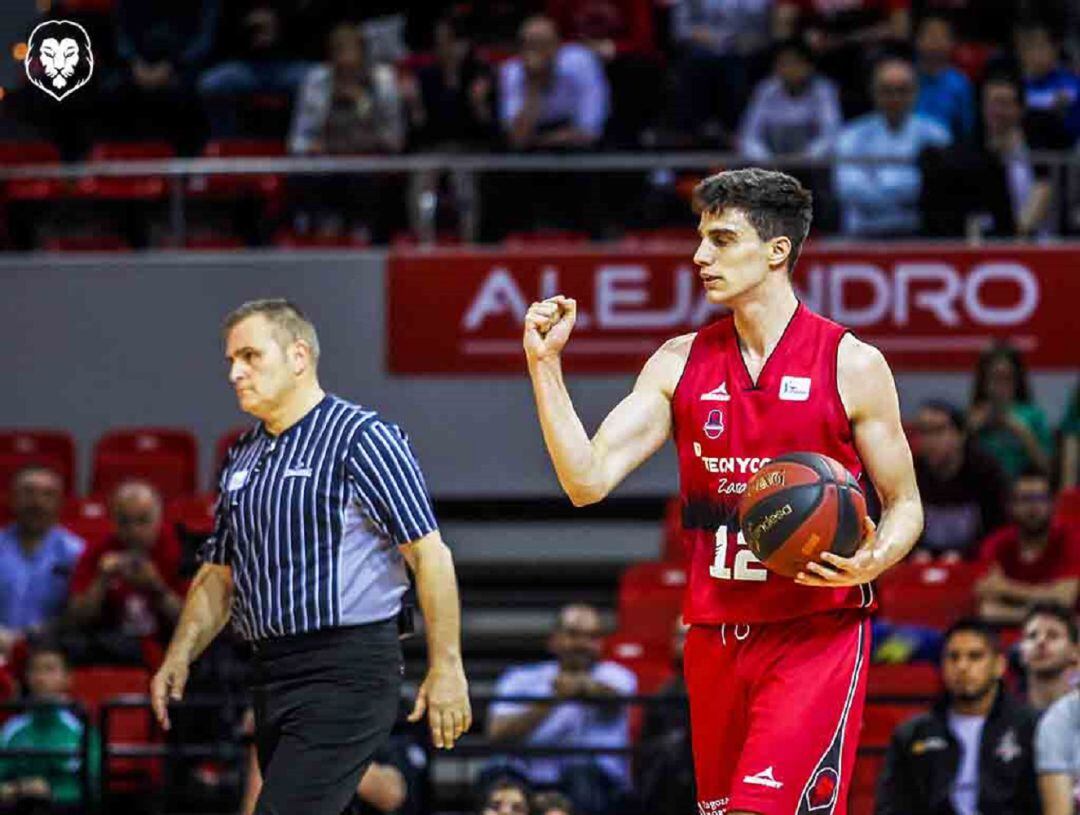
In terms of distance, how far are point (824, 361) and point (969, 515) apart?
5889mm

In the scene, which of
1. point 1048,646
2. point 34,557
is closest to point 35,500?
point 34,557

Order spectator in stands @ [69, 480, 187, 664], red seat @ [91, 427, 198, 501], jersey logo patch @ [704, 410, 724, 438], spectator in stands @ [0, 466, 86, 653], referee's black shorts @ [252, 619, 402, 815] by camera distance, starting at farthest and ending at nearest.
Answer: red seat @ [91, 427, 198, 501] → spectator in stands @ [0, 466, 86, 653] → spectator in stands @ [69, 480, 187, 664] → referee's black shorts @ [252, 619, 402, 815] → jersey logo patch @ [704, 410, 724, 438]

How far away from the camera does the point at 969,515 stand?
11359mm

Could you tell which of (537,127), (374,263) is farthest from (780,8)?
(374,263)

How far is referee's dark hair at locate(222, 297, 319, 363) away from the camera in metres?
6.35

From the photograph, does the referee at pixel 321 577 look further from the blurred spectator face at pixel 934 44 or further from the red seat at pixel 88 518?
the blurred spectator face at pixel 934 44

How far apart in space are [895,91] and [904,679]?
465 cm

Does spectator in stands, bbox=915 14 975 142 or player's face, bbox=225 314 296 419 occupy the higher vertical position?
spectator in stands, bbox=915 14 975 142

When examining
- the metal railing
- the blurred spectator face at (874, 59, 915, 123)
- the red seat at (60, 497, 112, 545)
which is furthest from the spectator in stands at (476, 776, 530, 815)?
the blurred spectator face at (874, 59, 915, 123)

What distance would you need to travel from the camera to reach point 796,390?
18.5ft

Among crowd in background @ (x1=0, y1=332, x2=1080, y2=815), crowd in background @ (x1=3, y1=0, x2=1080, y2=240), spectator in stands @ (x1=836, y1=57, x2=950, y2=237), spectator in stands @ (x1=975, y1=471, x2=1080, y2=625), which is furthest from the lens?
crowd in background @ (x1=3, y1=0, x2=1080, y2=240)

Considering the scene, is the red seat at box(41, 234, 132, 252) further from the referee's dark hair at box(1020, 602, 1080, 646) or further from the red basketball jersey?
the red basketball jersey

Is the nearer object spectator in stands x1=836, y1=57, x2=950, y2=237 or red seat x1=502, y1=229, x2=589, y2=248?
spectator in stands x1=836, y1=57, x2=950, y2=237

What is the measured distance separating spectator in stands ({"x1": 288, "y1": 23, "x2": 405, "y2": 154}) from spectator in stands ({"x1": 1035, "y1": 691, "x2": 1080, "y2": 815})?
22.3 ft
